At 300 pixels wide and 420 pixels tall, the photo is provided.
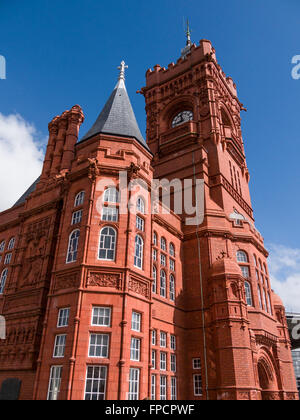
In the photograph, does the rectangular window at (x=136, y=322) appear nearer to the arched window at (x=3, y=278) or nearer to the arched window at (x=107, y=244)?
the arched window at (x=107, y=244)

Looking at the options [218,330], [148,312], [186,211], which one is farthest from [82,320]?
[186,211]

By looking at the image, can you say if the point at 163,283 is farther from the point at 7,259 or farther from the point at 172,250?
the point at 7,259

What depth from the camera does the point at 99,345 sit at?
15273 mm

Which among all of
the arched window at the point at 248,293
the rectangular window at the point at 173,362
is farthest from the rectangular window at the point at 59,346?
the arched window at the point at 248,293

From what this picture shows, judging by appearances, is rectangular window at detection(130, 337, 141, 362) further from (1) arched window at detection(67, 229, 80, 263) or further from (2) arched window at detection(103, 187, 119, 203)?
(2) arched window at detection(103, 187, 119, 203)

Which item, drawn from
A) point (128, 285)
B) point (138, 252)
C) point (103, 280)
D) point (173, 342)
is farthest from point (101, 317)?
point (173, 342)

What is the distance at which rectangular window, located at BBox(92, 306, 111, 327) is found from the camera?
51.5ft

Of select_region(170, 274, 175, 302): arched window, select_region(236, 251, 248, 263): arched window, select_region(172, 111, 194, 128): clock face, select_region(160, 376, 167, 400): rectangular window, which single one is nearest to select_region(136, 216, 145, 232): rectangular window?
select_region(170, 274, 175, 302): arched window

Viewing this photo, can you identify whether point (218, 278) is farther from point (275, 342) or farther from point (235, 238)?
point (275, 342)

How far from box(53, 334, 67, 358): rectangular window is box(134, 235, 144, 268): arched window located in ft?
17.3

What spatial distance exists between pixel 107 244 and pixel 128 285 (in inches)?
96.6

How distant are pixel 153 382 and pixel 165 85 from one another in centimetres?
3320

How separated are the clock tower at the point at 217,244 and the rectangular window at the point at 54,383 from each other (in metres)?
9.89

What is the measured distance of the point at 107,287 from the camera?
54.1 ft
